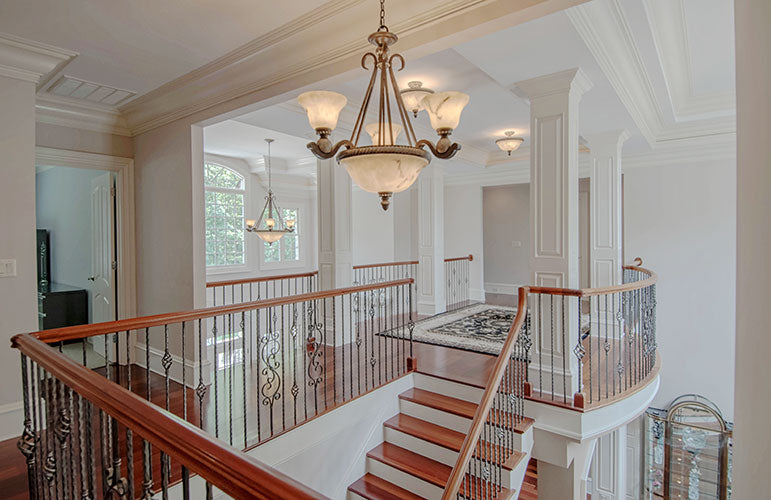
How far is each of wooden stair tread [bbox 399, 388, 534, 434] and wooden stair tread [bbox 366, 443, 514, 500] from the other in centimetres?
44

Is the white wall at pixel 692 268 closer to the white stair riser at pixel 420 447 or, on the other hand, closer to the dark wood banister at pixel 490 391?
the dark wood banister at pixel 490 391

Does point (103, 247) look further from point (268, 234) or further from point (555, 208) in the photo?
point (555, 208)

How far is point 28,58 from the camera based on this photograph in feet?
9.89

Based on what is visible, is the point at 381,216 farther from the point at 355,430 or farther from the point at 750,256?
the point at 750,256

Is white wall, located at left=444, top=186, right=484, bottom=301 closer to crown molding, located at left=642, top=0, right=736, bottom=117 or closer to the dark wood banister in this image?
crown molding, located at left=642, top=0, right=736, bottom=117

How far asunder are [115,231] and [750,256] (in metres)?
5.34

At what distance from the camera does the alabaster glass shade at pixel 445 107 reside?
82.6 inches

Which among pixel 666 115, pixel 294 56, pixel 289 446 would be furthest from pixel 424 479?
pixel 666 115

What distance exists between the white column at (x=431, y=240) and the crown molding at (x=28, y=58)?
4.92 meters

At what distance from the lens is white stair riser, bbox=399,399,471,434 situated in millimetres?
3555

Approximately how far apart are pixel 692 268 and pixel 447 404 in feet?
15.3

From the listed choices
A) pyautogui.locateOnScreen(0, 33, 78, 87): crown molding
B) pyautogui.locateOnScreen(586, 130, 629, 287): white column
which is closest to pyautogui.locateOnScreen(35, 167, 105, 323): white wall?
pyautogui.locateOnScreen(0, 33, 78, 87): crown molding

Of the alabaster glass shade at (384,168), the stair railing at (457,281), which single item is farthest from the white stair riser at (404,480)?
the stair railing at (457,281)

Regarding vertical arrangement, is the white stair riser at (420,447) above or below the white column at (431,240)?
below
